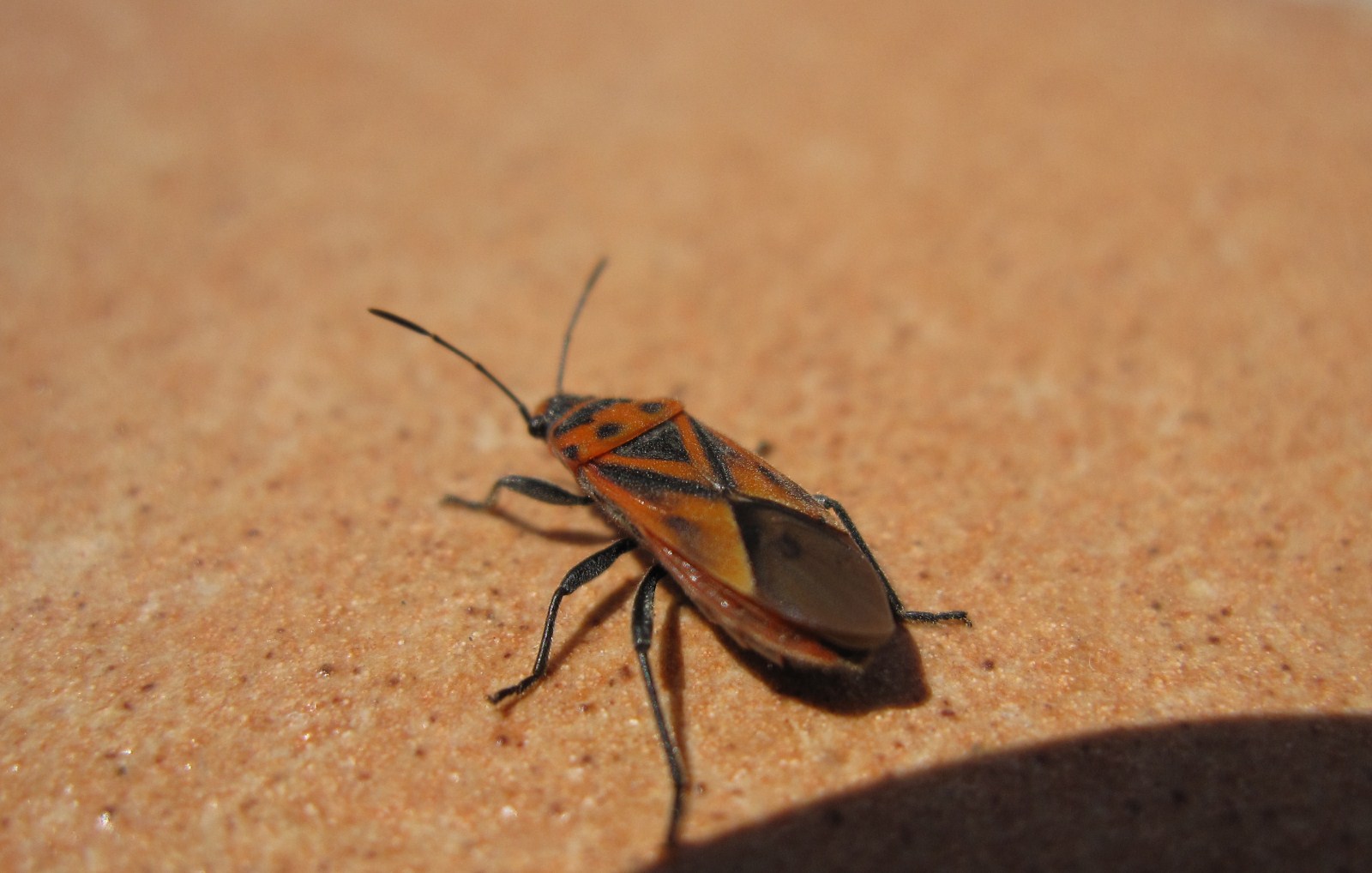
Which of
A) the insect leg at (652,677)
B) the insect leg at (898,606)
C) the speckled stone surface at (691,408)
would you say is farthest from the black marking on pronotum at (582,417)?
the insect leg at (898,606)

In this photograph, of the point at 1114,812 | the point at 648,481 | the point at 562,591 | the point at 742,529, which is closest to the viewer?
the point at 1114,812

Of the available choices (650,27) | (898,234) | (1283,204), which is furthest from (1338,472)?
(650,27)

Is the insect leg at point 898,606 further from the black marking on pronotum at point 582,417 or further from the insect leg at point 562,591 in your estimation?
the black marking on pronotum at point 582,417

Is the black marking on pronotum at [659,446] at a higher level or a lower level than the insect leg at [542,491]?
higher

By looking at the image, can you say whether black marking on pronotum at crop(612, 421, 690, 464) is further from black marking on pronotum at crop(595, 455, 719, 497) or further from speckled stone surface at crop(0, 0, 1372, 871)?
speckled stone surface at crop(0, 0, 1372, 871)

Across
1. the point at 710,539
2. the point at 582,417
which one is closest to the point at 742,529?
the point at 710,539

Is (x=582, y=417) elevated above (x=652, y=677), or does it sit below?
above

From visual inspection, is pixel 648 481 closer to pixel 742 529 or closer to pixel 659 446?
pixel 659 446
